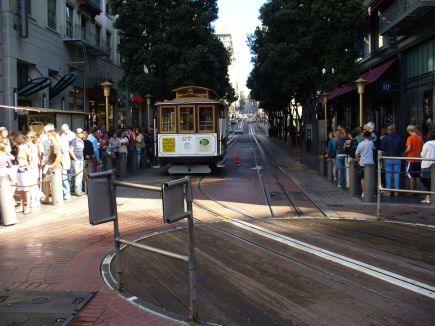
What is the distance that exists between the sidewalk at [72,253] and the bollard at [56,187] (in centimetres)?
Answer: 27

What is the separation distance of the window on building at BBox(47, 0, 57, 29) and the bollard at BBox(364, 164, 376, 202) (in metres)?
20.9

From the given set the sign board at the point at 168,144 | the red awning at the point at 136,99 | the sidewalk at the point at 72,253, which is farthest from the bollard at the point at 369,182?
the red awning at the point at 136,99

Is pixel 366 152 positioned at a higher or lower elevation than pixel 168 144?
lower

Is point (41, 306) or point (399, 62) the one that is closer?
point (41, 306)

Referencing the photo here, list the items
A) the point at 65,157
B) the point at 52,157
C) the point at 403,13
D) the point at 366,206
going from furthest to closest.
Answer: the point at 403,13
the point at 65,157
the point at 52,157
the point at 366,206

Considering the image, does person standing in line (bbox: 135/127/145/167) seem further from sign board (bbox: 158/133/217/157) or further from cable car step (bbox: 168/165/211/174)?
sign board (bbox: 158/133/217/157)

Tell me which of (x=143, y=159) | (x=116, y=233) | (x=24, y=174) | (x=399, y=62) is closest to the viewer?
(x=116, y=233)

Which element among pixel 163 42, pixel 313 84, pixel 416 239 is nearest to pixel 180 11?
pixel 163 42

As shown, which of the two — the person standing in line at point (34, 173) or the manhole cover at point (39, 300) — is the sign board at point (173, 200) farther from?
the person standing in line at point (34, 173)

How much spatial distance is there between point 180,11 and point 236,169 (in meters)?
12.5

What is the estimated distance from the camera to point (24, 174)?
11117 millimetres

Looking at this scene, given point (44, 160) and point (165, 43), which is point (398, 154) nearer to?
point (44, 160)

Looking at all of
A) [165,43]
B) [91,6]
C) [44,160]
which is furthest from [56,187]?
[91,6]

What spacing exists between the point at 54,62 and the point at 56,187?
58.1 ft
